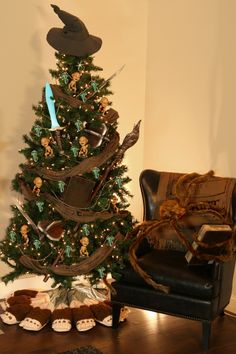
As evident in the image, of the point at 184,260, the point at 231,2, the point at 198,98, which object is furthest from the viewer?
the point at 198,98

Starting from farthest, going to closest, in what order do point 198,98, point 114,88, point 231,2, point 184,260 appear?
point 114,88 → point 198,98 → point 231,2 → point 184,260

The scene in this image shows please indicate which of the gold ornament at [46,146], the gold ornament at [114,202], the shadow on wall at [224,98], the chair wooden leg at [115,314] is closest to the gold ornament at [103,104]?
the gold ornament at [46,146]

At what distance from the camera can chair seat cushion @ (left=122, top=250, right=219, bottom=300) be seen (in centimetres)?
260

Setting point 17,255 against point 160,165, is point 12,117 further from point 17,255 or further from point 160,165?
point 160,165

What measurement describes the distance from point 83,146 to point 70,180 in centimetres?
23

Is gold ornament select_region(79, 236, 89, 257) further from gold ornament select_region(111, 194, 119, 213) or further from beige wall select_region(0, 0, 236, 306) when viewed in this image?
beige wall select_region(0, 0, 236, 306)

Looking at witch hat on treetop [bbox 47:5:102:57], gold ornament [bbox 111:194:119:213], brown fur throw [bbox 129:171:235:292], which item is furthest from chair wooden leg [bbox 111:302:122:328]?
witch hat on treetop [bbox 47:5:102:57]

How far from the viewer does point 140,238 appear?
2.96m

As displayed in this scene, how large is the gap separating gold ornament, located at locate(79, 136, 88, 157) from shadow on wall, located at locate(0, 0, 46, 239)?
33.4 inches

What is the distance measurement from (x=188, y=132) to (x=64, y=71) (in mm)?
1273

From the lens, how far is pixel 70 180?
2.85 meters

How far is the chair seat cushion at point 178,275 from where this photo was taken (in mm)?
2596

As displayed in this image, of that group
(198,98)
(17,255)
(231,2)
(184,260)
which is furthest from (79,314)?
(231,2)

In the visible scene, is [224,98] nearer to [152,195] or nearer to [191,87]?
[191,87]
